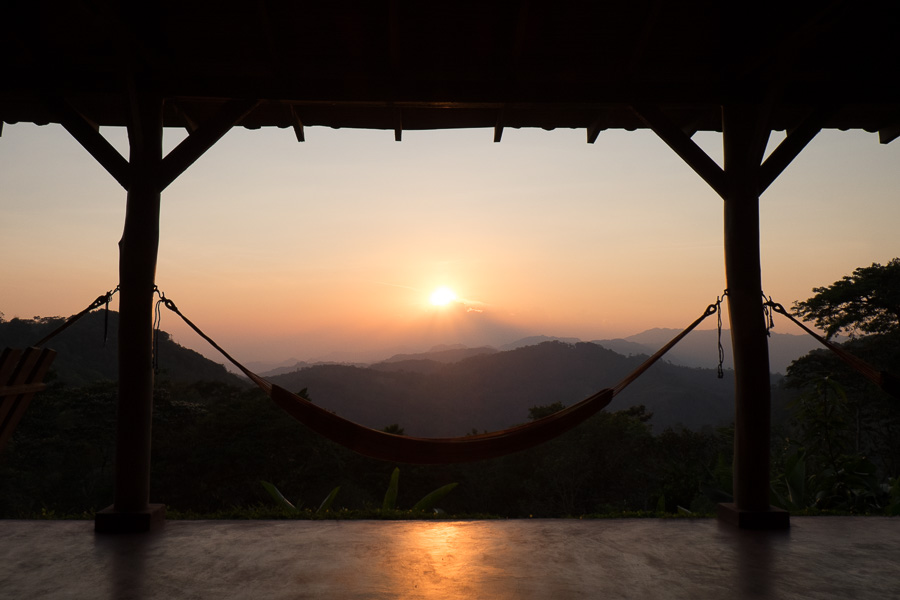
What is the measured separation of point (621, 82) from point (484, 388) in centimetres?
4965

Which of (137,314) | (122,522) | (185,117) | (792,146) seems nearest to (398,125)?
(185,117)

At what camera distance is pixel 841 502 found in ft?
13.5

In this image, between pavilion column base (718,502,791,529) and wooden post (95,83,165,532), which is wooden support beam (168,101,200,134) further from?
pavilion column base (718,502,791,529)

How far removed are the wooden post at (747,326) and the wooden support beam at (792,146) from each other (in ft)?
0.24

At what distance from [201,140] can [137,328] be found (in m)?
0.94

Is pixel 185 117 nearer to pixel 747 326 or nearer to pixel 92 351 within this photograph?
pixel 747 326

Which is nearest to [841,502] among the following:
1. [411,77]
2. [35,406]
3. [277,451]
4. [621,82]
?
[621,82]

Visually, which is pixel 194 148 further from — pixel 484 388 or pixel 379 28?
pixel 484 388

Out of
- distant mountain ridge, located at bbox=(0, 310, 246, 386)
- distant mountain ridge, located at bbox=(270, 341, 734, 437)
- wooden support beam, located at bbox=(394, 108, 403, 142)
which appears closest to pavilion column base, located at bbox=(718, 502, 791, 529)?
wooden support beam, located at bbox=(394, 108, 403, 142)

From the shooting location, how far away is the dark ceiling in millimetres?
2656

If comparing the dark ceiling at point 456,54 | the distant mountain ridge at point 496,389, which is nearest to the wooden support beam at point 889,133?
the dark ceiling at point 456,54

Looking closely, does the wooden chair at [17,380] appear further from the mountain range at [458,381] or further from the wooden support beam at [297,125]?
the mountain range at [458,381]

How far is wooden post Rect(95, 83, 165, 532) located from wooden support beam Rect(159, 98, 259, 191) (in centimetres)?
4

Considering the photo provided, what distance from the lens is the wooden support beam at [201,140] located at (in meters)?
2.82
